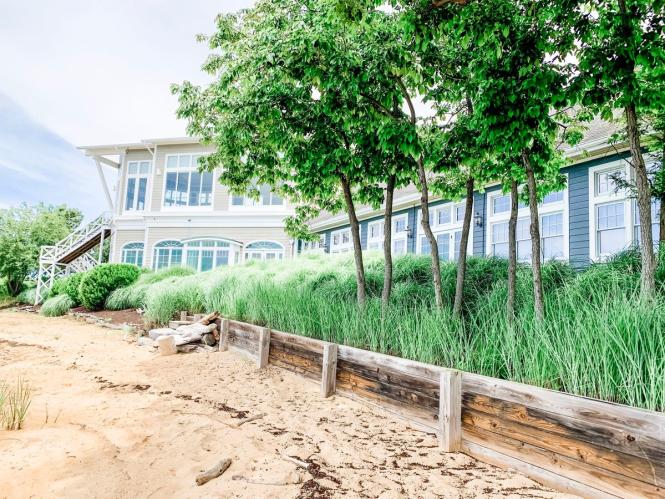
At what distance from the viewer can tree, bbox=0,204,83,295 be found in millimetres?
19234

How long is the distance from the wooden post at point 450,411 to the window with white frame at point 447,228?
808cm

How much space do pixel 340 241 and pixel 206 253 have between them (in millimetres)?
7076

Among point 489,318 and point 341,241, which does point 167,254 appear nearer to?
point 341,241

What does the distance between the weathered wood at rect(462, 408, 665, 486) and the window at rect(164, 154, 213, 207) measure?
19114mm

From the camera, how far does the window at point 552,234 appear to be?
872 centimetres

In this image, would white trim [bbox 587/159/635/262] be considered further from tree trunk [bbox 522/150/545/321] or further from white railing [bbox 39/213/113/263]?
white railing [bbox 39/213/113/263]

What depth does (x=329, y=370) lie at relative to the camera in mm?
4070

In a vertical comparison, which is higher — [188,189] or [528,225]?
[188,189]

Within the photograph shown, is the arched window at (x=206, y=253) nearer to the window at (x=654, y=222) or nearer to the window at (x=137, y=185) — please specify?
the window at (x=137, y=185)

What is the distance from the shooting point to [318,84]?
3.94 m

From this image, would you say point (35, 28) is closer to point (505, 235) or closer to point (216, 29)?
point (216, 29)

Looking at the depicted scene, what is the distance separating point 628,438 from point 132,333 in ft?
29.1

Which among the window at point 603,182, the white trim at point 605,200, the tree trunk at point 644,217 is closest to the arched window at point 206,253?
the white trim at point 605,200

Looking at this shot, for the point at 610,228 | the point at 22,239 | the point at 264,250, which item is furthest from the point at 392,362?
the point at 22,239
